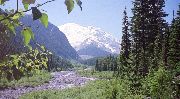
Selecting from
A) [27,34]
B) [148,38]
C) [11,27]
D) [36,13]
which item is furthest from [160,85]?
[148,38]

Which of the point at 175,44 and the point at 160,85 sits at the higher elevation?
the point at 175,44

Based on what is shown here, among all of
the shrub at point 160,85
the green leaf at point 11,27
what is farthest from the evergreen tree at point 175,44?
the green leaf at point 11,27

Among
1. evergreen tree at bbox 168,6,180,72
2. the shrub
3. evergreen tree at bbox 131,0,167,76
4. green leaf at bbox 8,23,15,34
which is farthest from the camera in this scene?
evergreen tree at bbox 131,0,167,76

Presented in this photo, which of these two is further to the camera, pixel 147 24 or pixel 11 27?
pixel 147 24

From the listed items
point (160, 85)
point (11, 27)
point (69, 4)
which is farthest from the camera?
point (160, 85)

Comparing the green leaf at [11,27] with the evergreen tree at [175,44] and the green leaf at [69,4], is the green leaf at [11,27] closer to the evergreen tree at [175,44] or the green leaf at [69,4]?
the green leaf at [69,4]

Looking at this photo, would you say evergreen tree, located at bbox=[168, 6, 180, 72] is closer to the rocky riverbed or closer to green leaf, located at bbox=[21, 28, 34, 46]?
the rocky riverbed

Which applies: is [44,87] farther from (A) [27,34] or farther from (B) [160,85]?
(A) [27,34]

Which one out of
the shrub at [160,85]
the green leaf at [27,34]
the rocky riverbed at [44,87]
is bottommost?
the rocky riverbed at [44,87]

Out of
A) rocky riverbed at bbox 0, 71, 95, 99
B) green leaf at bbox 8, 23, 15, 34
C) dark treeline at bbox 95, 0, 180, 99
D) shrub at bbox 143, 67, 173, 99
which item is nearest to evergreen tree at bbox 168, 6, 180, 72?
dark treeline at bbox 95, 0, 180, 99

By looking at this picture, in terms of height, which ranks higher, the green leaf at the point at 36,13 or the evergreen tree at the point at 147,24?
the evergreen tree at the point at 147,24

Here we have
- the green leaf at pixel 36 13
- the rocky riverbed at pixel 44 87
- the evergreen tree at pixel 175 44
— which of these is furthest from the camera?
the evergreen tree at pixel 175 44

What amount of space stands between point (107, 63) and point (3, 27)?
13058 centimetres

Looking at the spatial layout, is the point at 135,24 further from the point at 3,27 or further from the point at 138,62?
the point at 3,27
